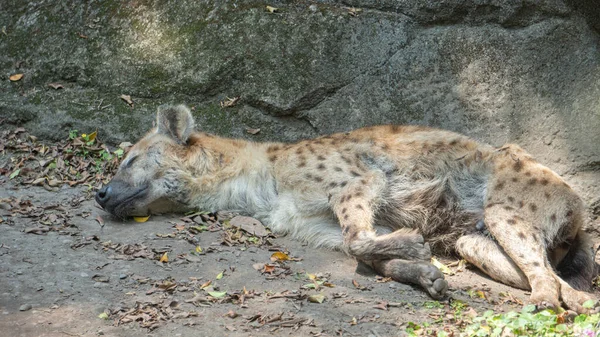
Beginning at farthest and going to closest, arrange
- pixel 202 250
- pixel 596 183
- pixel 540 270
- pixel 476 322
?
pixel 596 183
pixel 202 250
pixel 540 270
pixel 476 322

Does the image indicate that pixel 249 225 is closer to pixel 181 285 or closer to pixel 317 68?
pixel 181 285

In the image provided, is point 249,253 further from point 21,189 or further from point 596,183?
point 596,183

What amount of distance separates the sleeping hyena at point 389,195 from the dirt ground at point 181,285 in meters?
0.17

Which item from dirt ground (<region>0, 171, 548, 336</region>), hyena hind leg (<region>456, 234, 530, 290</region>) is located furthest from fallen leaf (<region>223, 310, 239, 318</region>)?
hyena hind leg (<region>456, 234, 530, 290</region>)

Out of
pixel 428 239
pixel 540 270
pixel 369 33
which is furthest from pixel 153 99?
pixel 540 270

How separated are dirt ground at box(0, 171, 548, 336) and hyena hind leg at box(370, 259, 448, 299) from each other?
61 mm

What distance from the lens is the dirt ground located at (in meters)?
4.00

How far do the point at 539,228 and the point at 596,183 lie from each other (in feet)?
4.37

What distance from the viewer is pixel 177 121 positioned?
605cm

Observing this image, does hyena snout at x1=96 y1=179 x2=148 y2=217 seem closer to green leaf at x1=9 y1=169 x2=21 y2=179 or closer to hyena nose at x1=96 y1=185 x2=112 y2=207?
hyena nose at x1=96 y1=185 x2=112 y2=207

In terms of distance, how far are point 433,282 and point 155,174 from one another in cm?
242

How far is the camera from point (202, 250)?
202 inches

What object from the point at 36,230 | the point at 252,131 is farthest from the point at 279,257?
the point at 252,131

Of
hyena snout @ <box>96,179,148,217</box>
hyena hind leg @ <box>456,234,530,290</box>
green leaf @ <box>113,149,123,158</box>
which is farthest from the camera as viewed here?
green leaf @ <box>113,149,123,158</box>
